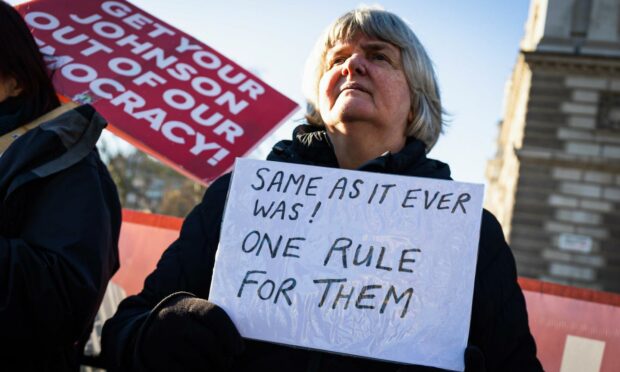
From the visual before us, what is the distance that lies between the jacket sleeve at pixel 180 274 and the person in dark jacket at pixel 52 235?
0.41ft

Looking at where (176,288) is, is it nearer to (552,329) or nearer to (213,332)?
(213,332)

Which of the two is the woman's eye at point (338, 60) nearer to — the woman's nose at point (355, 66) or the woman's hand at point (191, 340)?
the woman's nose at point (355, 66)

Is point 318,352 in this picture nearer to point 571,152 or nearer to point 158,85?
point 158,85

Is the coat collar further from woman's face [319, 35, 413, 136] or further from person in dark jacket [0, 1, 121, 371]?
person in dark jacket [0, 1, 121, 371]

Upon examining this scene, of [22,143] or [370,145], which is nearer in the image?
[22,143]

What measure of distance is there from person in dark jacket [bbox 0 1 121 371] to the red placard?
947 mm

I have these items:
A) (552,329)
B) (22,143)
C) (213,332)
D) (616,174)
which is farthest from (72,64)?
(616,174)

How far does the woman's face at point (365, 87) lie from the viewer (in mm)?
1797

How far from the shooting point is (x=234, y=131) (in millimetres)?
2932

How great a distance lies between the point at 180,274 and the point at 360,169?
53cm

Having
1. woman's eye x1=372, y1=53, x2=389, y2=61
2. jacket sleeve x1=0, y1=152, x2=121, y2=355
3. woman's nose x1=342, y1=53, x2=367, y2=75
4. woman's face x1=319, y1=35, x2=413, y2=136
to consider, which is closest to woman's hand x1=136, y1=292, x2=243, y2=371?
jacket sleeve x1=0, y1=152, x2=121, y2=355

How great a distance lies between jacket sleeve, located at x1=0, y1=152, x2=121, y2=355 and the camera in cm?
153

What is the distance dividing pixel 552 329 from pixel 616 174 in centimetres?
1291

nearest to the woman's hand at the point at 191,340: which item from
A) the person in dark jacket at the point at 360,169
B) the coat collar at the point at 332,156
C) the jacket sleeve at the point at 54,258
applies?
the person in dark jacket at the point at 360,169
